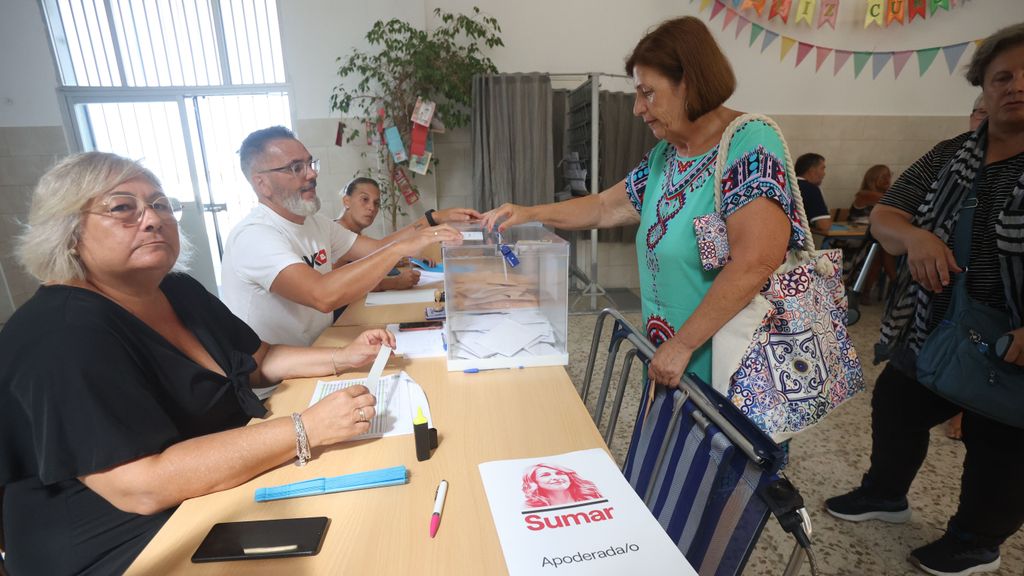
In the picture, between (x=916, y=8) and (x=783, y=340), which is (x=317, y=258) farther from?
(x=916, y=8)

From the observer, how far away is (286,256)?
1.53 meters

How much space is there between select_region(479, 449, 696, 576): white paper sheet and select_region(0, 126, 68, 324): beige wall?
16.2 feet

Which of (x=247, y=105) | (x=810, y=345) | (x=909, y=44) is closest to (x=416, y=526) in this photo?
(x=810, y=345)

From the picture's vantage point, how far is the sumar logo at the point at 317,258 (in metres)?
1.86

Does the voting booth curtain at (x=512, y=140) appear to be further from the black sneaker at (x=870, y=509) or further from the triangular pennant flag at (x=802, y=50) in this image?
the black sneaker at (x=870, y=509)

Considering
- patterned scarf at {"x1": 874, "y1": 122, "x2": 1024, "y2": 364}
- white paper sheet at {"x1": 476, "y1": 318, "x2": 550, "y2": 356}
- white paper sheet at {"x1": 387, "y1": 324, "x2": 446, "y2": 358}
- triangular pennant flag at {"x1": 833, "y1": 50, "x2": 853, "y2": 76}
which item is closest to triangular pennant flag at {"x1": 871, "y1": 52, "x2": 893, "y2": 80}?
triangular pennant flag at {"x1": 833, "y1": 50, "x2": 853, "y2": 76}

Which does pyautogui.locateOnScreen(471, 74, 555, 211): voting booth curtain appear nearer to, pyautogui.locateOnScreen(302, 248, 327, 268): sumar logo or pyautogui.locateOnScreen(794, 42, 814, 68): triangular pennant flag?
pyautogui.locateOnScreen(302, 248, 327, 268): sumar logo

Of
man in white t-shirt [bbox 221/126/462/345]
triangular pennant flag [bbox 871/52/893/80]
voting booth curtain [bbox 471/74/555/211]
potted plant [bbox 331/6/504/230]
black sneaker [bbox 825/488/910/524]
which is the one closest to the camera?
man in white t-shirt [bbox 221/126/462/345]

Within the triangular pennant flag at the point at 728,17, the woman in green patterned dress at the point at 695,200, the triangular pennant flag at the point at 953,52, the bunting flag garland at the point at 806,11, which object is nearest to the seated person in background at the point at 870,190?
the triangular pennant flag at the point at 953,52

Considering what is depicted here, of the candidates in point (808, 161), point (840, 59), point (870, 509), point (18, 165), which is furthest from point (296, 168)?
point (840, 59)

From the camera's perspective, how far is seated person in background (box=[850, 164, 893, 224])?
171 inches

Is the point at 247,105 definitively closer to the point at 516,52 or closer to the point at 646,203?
the point at 516,52

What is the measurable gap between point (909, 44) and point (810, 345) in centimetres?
497

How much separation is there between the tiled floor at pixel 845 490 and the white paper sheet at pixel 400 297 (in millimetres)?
1040
